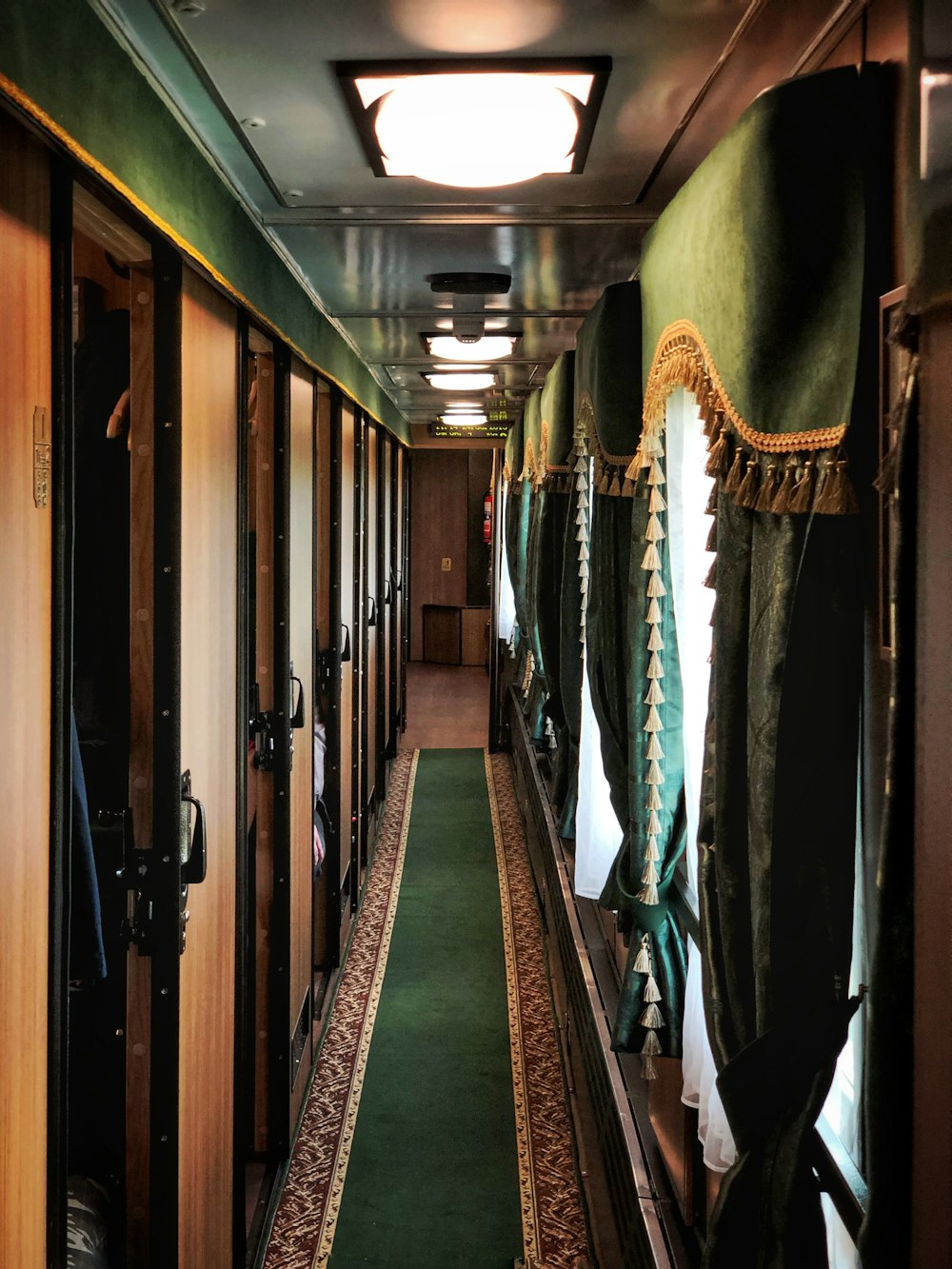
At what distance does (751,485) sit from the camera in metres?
1.46

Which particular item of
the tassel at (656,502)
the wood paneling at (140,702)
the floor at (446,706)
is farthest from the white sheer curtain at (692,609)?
the floor at (446,706)

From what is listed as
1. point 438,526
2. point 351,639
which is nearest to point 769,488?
point 351,639

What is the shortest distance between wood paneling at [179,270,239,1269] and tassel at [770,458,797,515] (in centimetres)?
116

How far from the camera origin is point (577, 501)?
395 centimetres

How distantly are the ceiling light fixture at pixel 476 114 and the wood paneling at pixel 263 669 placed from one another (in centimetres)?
93

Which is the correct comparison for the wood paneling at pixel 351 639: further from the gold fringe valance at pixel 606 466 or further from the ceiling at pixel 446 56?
the gold fringe valance at pixel 606 466

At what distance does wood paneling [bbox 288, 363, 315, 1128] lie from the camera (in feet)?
11.2

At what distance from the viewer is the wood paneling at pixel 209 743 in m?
2.13

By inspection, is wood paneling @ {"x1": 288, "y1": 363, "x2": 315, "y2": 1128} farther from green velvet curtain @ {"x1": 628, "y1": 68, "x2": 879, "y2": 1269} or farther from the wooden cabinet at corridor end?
green velvet curtain @ {"x1": 628, "y1": 68, "x2": 879, "y2": 1269}

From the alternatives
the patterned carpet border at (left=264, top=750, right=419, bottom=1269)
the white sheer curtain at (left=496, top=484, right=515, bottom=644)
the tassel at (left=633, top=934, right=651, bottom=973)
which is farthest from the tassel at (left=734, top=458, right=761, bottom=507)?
the white sheer curtain at (left=496, top=484, right=515, bottom=644)

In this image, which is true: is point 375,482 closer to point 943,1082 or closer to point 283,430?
point 283,430

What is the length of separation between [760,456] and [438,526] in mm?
12103

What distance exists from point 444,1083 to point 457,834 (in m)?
2.94

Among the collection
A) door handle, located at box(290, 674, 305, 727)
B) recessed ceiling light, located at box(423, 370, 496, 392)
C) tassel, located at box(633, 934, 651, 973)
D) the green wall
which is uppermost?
recessed ceiling light, located at box(423, 370, 496, 392)
